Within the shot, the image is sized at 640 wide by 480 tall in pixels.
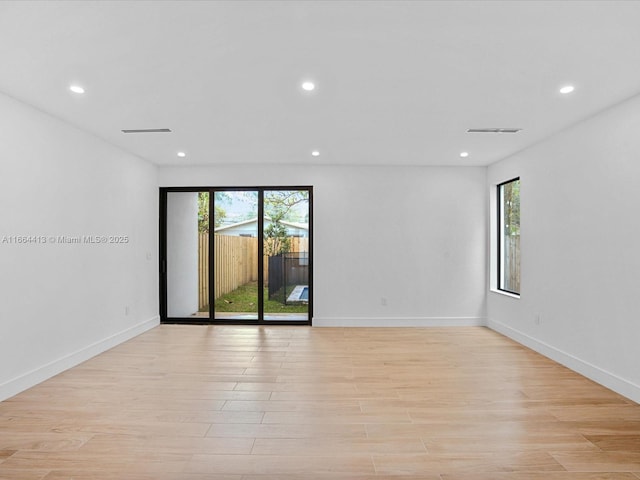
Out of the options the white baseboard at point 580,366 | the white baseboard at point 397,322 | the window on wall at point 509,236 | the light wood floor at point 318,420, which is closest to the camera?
the light wood floor at point 318,420

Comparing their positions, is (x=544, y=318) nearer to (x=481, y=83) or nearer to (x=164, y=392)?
(x=481, y=83)

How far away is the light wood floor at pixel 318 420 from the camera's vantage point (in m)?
2.25

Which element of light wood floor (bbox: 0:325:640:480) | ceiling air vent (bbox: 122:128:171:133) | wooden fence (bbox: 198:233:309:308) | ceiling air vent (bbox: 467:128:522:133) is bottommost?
light wood floor (bbox: 0:325:640:480)

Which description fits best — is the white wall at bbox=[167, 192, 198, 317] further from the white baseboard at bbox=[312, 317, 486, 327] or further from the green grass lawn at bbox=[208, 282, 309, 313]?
the white baseboard at bbox=[312, 317, 486, 327]

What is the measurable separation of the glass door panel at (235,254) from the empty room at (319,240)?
4cm

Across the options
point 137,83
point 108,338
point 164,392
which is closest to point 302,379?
point 164,392

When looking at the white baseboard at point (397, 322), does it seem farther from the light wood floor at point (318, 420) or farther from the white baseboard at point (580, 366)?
the light wood floor at point (318, 420)

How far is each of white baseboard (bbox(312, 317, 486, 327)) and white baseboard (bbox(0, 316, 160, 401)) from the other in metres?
2.66

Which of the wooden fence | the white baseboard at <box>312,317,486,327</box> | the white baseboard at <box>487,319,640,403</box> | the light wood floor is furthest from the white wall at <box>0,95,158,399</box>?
the white baseboard at <box>487,319,640,403</box>

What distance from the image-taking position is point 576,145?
3965 millimetres

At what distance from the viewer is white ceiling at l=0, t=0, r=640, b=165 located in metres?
2.09

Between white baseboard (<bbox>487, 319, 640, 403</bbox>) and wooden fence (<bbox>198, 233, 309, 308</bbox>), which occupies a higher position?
wooden fence (<bbox>198, 233, 309, 308</bbox>)

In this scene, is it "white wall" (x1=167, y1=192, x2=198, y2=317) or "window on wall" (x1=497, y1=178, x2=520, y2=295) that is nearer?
"window on wall" (x1=497, y1=178, x2=520, y2=295)

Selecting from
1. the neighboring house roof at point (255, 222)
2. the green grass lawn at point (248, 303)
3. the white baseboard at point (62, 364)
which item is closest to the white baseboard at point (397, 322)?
the green grass lawn at point (248, 303)
